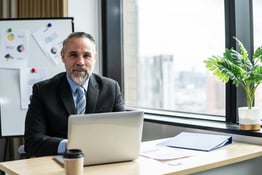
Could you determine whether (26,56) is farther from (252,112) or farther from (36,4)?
(252,112)

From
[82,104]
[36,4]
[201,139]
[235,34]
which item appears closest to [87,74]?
[82,104]

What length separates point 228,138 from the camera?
228 centimetres

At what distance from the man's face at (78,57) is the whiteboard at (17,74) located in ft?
2.63

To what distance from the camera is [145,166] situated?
1.77 metres

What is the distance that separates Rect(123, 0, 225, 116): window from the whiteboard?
69 centimetres

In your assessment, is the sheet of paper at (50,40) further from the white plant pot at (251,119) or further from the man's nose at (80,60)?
the white plant pot at (251,119)

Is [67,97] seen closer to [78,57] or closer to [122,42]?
[78,57]

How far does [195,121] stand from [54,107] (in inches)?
40.7

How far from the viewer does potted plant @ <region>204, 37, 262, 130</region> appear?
2.31m

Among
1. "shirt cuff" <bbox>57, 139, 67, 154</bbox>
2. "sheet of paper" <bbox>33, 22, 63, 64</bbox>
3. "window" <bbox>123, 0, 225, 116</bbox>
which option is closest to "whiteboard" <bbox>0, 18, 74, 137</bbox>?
"sheet of paper" <bbox>33, 22, 63, 64</bbox>

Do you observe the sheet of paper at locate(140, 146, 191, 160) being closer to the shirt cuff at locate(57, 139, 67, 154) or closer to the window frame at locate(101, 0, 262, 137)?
the shirt cuff at locate(57, 139, 67, 154)

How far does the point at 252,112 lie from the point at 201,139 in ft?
1.15

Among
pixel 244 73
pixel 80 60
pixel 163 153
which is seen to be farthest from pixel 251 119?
pixel 80 60

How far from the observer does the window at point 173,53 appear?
2.83 meters
